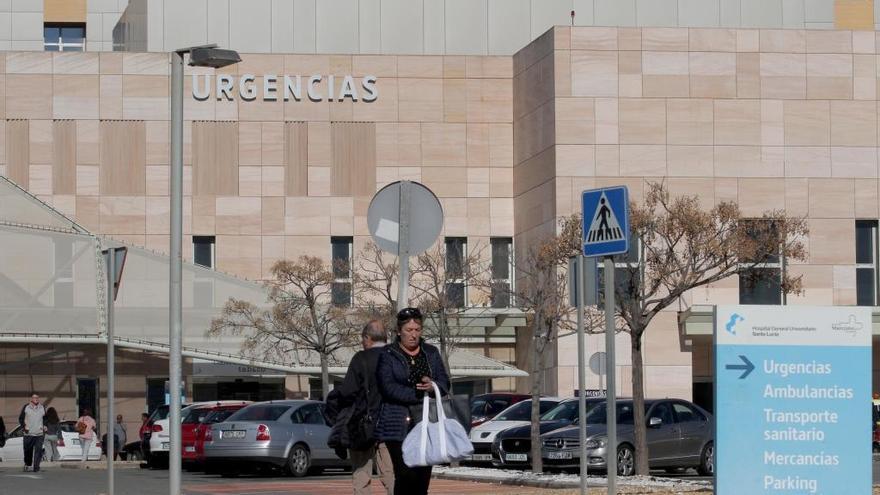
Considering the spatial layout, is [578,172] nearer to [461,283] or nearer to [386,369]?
[461,283]

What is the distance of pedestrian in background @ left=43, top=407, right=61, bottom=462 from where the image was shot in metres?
42.4

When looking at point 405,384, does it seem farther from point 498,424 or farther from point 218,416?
point 218,416

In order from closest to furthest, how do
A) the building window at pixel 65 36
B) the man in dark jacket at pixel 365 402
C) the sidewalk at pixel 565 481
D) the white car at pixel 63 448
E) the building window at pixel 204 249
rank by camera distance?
1. the man in dark jacket at pixel 365 402
2. the sidewalk at pixel 565 481
3. the white car at pixel 63 448
4. the building window at pixel 204 249
5. the building window at pixel 65 36

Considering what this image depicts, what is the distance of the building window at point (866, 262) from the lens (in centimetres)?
5566

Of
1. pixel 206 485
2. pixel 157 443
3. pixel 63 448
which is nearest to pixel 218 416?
pixel 157 443

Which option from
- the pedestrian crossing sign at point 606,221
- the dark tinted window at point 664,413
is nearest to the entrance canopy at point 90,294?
the dark tinted window at point 664,413

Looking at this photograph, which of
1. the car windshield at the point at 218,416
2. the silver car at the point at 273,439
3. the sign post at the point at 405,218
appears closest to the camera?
the sign post at the point at 405,218

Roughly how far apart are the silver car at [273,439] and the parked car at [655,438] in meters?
4.12

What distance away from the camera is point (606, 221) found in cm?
1588

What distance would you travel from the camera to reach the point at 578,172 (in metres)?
54.5

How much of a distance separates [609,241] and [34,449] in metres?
23.2

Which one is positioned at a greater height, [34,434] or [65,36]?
[65,36]

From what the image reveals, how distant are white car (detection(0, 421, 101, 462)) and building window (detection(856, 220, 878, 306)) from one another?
76.5ft

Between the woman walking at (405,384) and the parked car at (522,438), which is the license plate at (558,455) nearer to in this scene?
the parked car at (522,438)
